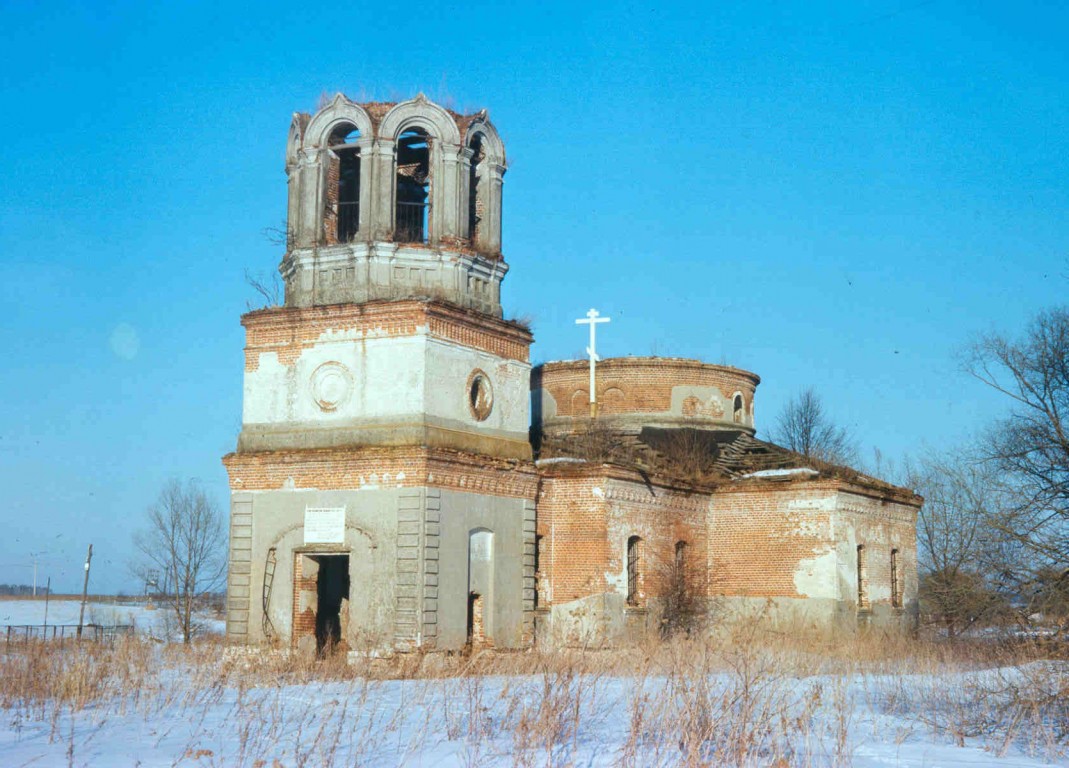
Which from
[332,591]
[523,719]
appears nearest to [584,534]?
[332,591]

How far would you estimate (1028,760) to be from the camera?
9570 millimetres

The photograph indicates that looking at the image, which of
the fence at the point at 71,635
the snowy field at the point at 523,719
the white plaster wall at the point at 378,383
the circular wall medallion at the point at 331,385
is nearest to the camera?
the snowy field at the point at 523,719

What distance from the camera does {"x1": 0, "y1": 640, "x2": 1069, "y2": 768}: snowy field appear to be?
8688mm

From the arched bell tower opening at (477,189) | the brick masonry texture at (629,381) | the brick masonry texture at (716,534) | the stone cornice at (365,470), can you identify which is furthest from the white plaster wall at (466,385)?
the brick masonry texture at (629,381)

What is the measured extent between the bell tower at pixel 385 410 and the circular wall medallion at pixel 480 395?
4cm

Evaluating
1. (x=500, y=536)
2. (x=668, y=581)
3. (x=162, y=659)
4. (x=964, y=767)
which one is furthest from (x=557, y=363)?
(x=964, y=767)

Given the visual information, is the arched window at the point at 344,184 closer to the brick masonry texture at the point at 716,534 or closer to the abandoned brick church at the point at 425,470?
the abandoned brick church at the point at 425,470

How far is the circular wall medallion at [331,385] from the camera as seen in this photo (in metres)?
19.8

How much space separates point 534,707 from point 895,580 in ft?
62.5

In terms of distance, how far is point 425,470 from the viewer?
61.5 ft

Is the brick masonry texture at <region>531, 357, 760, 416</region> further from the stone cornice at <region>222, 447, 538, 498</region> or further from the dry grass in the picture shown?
the dry grass

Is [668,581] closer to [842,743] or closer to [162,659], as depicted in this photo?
[162,659]

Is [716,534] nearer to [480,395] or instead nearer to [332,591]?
[480,395]

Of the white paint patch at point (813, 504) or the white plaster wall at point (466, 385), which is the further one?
the white paint patch at point (813, 504)
